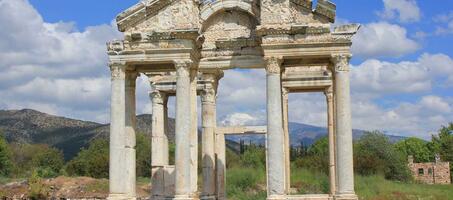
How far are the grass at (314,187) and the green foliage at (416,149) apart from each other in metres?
55.3

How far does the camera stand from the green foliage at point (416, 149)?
102m

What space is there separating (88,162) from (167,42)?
182 ft

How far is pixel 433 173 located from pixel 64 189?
4722cm

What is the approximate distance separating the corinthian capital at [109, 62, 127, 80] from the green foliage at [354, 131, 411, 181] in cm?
3949

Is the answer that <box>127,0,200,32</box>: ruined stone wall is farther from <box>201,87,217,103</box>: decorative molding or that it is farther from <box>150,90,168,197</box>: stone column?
<box>150,90,168,197</box>: stone column

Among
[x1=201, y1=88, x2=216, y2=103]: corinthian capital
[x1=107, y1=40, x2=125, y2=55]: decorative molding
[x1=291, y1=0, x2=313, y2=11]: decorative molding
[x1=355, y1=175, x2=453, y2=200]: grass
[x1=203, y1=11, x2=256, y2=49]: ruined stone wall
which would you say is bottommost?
[x1=355, y1=175, x2=453, y2=200]: grass

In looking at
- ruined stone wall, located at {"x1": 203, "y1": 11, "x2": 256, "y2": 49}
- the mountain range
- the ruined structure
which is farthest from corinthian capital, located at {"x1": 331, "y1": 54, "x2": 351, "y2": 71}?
the mountain range

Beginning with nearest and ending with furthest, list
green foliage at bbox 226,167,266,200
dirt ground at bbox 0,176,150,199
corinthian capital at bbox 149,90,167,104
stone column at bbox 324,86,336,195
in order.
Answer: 1. stone column at bbox 324,86,336,195
2. corinthian capital at bbox 149,90,167,104
3. green foliage at bbox 226,167,266,200
4. dirt ground at bbox 0,176,150,199

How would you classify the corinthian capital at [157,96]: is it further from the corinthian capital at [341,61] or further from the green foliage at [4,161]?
the green foliage at [4,161]

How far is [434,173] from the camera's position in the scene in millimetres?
73875

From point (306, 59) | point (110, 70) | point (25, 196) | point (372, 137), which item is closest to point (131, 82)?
point (110, 70)

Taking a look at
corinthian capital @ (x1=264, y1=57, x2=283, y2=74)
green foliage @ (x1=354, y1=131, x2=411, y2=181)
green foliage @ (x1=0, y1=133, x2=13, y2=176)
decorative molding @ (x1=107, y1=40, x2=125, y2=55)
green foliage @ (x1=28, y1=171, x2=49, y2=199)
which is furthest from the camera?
→ green foliage @ (x1=0, y1=133, x2=13, y2=176)

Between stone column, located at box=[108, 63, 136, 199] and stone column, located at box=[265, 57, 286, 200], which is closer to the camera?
stone column, located at box=[265, 57, 286, 200]

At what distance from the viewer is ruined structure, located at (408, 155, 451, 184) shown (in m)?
73.4
